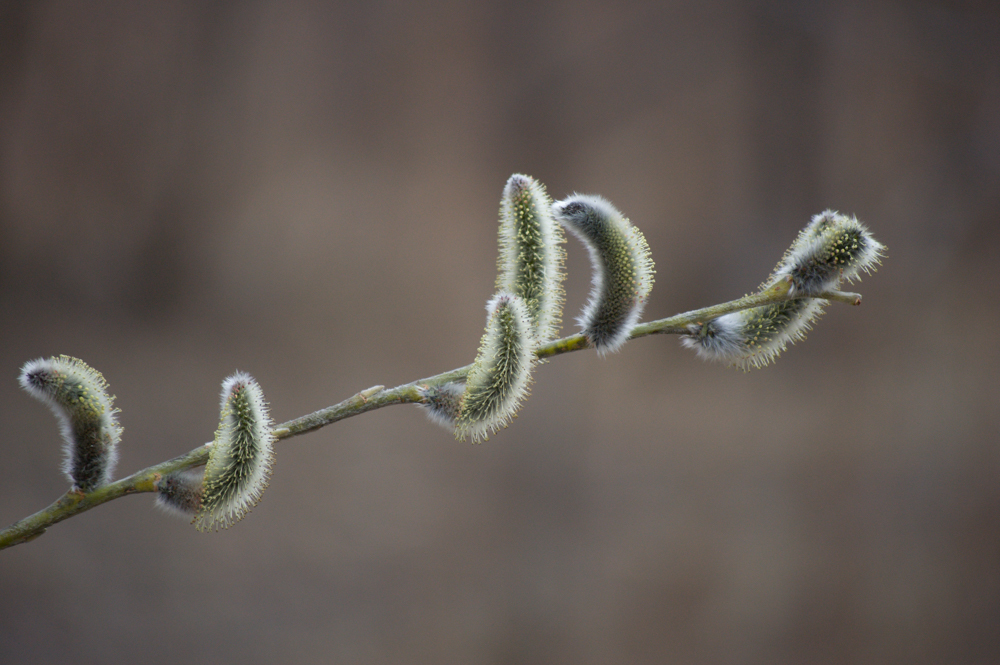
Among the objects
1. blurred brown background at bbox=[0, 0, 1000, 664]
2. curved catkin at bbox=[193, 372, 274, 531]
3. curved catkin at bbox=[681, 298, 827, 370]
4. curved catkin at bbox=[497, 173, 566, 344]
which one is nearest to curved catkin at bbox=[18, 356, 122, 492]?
curved catkin at bbox=[193, 372, 274, 531]

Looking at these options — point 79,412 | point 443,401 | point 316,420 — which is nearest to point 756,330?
point 443,401

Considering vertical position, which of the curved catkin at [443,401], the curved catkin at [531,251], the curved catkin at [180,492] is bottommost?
the curved catkin at [180,492]

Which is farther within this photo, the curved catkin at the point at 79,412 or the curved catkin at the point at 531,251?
the curved catkin at the point at 531,251

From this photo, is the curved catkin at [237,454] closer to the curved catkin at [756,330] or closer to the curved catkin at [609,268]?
the curved catkin at [609,268]

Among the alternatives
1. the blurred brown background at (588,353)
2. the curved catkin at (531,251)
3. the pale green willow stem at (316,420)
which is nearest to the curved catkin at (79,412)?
the pale green willow stem at (316,420)

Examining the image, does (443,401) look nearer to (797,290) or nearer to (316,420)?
(316,420)
